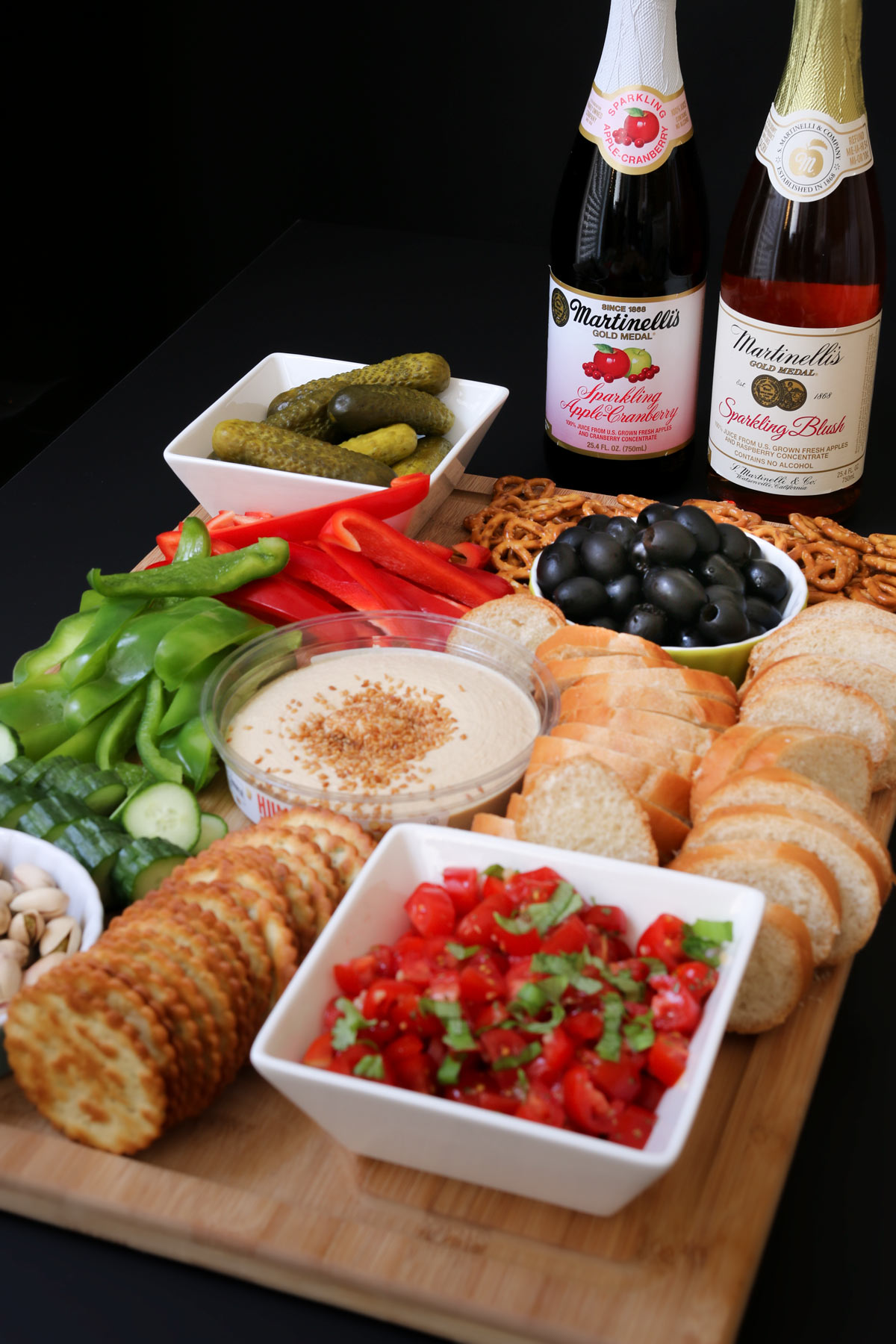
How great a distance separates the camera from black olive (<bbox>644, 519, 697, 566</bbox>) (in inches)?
84.0

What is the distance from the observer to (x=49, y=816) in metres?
1.80

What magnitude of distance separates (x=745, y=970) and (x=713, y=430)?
4.48 feet

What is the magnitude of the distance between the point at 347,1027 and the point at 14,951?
0.46 m

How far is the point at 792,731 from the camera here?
1726 millimetres

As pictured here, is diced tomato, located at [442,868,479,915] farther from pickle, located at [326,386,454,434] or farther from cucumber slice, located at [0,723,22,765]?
pickle, located at [326,386,454,434]

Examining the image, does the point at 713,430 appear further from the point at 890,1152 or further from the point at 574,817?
the point at 890,1152

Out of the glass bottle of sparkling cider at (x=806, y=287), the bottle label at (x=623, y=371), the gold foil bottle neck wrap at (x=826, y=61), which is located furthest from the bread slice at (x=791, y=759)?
the gold foil bottle neck wrap at (x=826, y=61)

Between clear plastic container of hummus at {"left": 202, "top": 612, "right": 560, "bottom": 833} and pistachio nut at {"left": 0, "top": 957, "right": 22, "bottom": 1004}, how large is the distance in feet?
1.44

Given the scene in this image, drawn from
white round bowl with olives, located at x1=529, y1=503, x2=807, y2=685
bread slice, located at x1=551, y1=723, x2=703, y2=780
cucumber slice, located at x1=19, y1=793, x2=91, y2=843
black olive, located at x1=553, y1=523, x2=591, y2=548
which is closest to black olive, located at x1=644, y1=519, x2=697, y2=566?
white round bowl with olives, located at x1=529, y1=503, x2=807, y2=685

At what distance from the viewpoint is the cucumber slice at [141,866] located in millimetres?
1707

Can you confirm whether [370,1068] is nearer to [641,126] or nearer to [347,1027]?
[347,1027]

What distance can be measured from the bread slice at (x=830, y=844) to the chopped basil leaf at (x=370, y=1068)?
1.71 feet

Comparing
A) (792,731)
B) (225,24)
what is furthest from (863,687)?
(225,24)

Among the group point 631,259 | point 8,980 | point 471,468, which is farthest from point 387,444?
point 8,980
